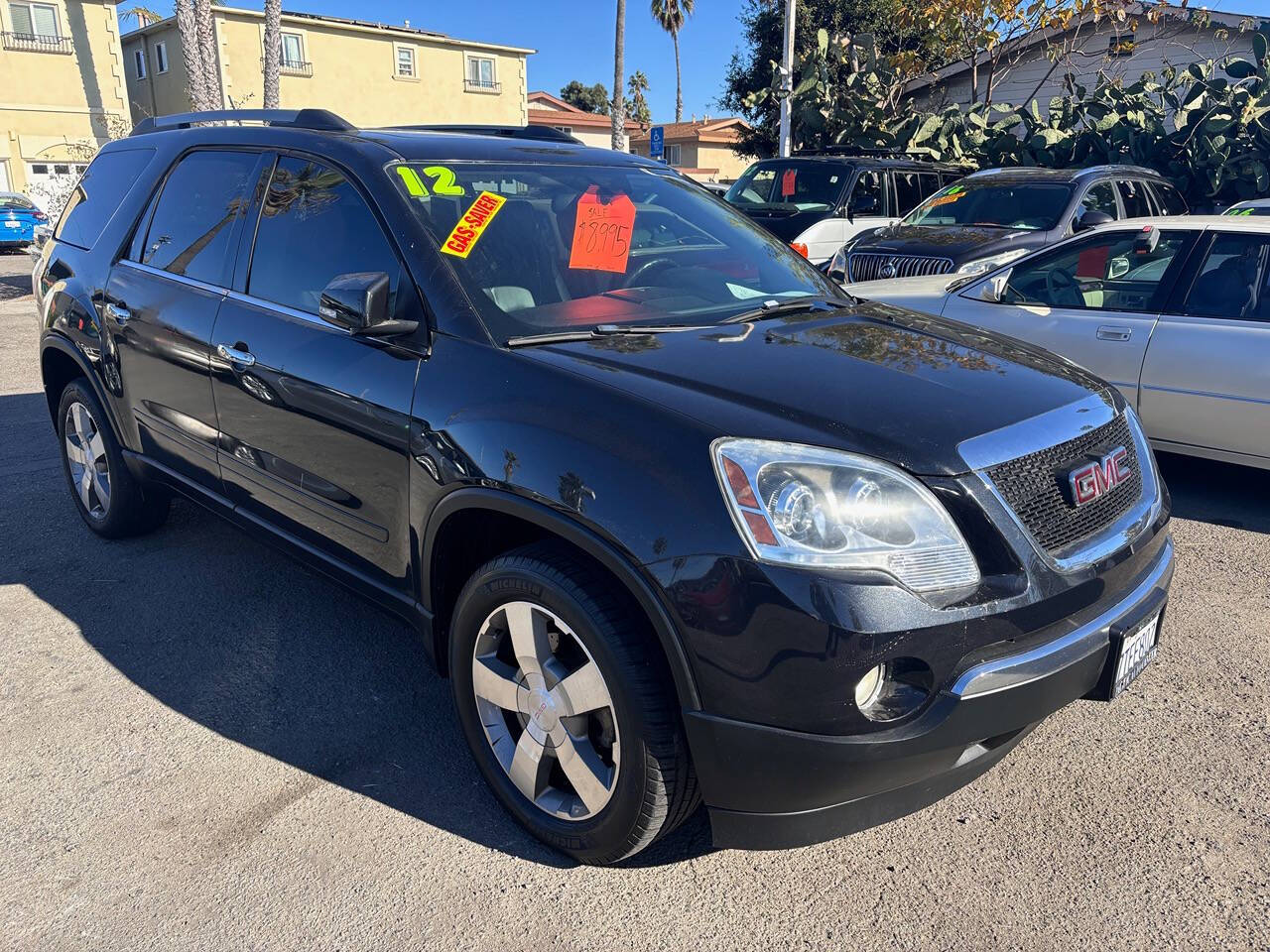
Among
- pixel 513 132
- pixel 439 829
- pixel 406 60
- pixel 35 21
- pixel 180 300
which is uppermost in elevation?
pixel 35 21

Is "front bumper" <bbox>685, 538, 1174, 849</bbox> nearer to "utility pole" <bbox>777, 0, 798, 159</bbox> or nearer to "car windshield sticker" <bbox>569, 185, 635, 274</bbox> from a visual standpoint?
"car windshield sticker" <bbox>569, 185, 635, 274</bbox>

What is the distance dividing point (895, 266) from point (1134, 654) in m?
6.72

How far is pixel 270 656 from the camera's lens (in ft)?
12.3

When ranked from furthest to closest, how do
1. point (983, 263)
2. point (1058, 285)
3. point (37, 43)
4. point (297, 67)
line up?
point (297, 67), point (37, 43), point (983, 263), point (1058, 285)

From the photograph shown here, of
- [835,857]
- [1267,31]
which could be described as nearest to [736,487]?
[835,857]

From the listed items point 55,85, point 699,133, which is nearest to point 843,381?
point 55,85

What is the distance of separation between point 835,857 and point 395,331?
6.10 ft

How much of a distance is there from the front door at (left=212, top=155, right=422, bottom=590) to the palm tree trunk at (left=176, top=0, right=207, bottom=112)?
18.6 meters

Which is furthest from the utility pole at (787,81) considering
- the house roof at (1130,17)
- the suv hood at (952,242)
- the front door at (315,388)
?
the front door at (315,388)

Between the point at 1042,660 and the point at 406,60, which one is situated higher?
the point at 406,60

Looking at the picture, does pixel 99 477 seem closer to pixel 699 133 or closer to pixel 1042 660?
pixel 1042 660

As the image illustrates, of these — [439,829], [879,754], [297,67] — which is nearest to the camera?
[879,754]

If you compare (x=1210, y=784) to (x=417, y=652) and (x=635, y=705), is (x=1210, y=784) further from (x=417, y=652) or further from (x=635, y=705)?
(x=417, y=652)

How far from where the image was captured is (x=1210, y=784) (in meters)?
2.90
